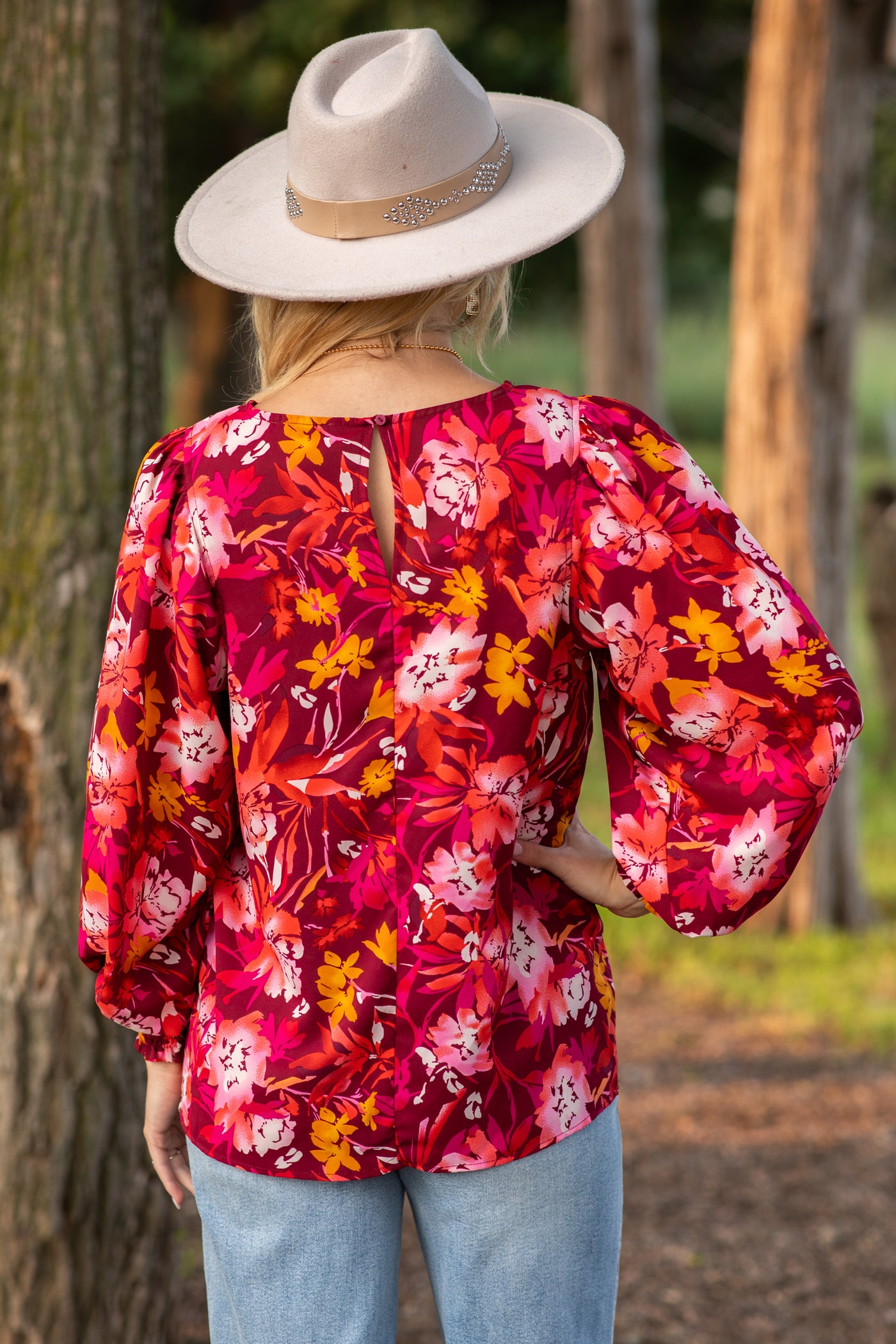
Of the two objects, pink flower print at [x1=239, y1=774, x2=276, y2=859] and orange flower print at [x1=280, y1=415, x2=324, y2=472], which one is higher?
orange flower print at [x1=280, y1=415, x2=324, y2=472]

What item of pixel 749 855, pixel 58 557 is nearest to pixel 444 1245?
pixel 749 855

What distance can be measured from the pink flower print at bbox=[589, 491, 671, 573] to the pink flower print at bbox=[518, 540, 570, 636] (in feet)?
0.13

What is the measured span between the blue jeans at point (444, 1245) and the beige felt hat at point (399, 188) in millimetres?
895

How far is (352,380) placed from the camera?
1.34 m

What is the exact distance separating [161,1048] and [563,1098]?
0.48 metres

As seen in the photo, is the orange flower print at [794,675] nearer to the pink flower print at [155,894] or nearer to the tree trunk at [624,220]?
the pink flower print at [155,894]

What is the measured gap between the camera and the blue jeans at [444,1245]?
4.51 ft

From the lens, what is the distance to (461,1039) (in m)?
1.35

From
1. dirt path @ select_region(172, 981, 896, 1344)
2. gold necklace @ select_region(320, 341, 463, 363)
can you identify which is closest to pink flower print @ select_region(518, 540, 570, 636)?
gold necklace @ select_region(320, 341, 463, 363)

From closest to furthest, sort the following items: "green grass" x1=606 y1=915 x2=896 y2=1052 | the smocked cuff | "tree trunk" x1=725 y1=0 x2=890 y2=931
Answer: the smocked cuff, "green grass" x1=606 y1=915 x2=896 y2=1052, "tree trunk" x1=725 y1=0 x2=890 y2=931

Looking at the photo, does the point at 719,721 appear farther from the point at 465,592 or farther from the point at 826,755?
the point at 465,592

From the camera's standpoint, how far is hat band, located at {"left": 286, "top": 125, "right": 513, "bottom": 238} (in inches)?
53.9

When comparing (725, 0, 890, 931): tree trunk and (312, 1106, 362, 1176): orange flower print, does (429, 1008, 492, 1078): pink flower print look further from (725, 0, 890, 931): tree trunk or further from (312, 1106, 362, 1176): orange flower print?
(725, 0, 890, 931): tree trunk

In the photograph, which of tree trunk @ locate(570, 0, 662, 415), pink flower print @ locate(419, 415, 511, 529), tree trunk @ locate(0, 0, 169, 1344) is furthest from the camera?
tree trunk @ locate(570, 0, 662, 415)
